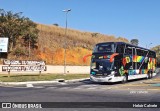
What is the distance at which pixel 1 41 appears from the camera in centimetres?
5034

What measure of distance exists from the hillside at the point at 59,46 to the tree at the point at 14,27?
3.64 meters

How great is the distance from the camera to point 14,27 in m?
58.9

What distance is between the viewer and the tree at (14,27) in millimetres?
58719

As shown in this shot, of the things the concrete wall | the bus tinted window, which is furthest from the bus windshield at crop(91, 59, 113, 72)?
the concrete wall

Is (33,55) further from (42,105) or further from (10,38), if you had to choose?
(42,105)

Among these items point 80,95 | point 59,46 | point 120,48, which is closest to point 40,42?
point 59,46

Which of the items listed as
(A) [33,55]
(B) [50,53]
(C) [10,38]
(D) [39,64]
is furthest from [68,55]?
(D) [39,64]

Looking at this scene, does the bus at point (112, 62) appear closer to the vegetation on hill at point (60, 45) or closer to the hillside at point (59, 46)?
the hillside at point (59, 46)

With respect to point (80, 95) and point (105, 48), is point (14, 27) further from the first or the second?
point (80, 95)

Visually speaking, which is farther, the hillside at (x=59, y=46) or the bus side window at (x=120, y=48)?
the hillside at (x=59, y=46)

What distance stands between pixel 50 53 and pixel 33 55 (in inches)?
247

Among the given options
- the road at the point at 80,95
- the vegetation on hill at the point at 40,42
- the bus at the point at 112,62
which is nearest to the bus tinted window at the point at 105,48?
the bus at the point at 112,62

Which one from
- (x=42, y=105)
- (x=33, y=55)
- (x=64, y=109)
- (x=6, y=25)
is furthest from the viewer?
(x=33, y=55)

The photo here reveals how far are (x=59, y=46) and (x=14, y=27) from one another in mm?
18091
